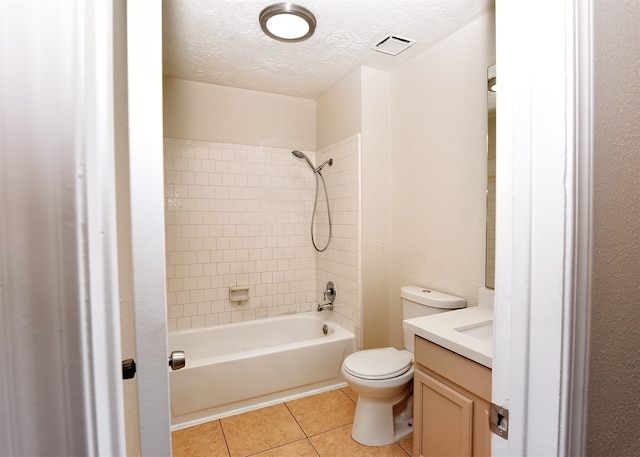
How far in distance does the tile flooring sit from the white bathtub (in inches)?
3.3

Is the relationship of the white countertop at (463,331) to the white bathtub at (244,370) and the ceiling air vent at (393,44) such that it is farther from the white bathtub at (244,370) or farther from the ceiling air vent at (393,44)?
the ceiling air vent at (393,44)

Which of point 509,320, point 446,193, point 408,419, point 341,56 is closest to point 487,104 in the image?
point 446,193

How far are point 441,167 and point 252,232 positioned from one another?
5.60 feet

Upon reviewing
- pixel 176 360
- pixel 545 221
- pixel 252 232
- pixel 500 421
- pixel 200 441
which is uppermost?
pixel 545 221

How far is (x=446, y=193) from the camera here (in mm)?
2064

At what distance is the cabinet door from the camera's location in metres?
1.34

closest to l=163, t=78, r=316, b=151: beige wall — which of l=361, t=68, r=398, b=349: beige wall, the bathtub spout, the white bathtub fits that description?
l=361, t=68, r=398, b=349: beige wall

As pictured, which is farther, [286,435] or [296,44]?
[296,44]

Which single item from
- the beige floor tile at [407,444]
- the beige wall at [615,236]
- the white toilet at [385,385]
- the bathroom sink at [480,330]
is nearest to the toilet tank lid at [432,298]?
the white toilet at [385,385]

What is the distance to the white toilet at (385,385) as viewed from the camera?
5.96 feet

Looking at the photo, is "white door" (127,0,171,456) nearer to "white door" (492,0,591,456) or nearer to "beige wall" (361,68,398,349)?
"white door" (492,0,591,456)

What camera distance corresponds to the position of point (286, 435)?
198 centimetres

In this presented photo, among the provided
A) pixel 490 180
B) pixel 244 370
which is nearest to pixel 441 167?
pixel 490 180

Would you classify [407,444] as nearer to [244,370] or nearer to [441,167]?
[244,370]
